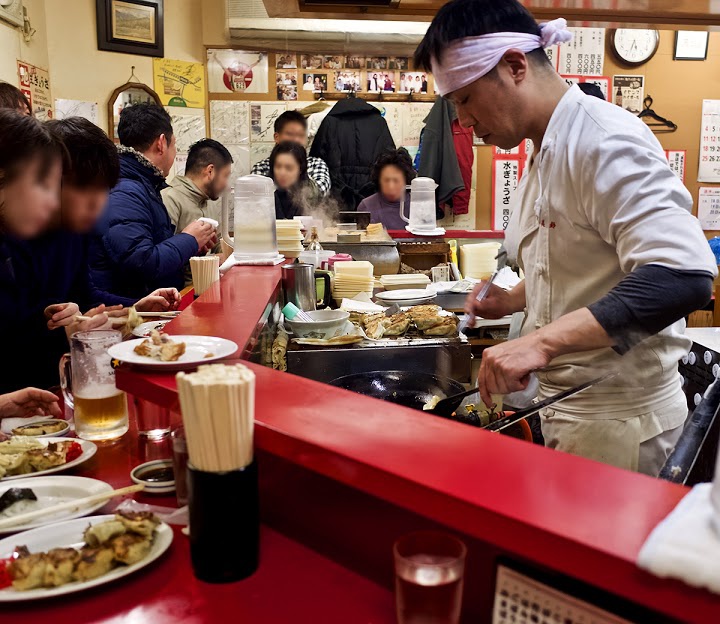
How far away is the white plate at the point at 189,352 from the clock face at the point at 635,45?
7501 millimetres

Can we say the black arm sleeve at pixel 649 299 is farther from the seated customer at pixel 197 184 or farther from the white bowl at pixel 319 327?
the seated customer at pixel 197 184

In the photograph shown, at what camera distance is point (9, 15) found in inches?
213

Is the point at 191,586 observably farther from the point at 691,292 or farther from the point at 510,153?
the point at 510,153

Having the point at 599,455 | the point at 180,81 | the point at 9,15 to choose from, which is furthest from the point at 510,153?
the point at 599,455

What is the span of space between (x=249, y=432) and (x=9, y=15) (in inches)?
222

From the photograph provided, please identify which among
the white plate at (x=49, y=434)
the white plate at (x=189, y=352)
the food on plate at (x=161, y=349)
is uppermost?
the food on plate at (x=161, y=349)

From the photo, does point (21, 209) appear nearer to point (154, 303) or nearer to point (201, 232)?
point (154, 303)

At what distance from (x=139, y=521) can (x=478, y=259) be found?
409cm

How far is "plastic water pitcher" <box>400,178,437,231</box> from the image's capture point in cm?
521

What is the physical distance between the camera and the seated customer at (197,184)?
5203 millimetres

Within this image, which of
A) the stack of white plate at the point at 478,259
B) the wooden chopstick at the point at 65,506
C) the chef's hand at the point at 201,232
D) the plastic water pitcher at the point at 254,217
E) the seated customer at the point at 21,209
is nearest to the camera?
the wooden chopstick at the point at 65,506

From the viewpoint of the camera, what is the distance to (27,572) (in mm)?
1086

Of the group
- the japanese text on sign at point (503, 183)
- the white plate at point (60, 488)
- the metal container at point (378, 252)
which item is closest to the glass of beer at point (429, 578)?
the white plate at point (60, 488)

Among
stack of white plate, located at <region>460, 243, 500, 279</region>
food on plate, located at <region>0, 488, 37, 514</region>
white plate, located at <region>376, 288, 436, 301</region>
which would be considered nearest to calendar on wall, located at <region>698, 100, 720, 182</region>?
stack of white plate, located at <region>460, 243, 500, 279</region>
